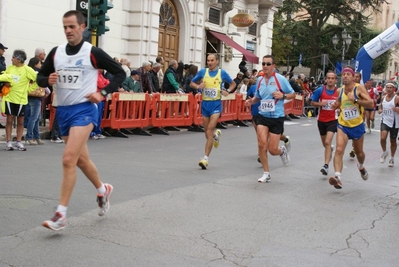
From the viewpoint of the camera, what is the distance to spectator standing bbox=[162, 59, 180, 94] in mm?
19484

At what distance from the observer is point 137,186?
9266mm

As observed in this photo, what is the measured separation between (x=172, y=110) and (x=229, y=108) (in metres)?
3.84

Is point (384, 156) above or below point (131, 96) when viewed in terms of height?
below

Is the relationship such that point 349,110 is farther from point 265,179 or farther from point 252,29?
point 252,29

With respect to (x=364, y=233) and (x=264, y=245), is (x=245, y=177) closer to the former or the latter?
(x=364, y=233)

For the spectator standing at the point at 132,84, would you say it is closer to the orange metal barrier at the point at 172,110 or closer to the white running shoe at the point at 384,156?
the orange metal barrier at the point at 172,110

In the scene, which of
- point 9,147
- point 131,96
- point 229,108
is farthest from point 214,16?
point 9,147

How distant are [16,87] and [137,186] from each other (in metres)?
4.75

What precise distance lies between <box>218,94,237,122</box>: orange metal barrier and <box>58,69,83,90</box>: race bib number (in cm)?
1537

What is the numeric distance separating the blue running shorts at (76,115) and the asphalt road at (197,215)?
938 mm

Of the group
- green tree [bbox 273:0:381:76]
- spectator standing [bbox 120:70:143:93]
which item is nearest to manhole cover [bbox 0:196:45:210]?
spectator standing [bbox 120:70:143:93]

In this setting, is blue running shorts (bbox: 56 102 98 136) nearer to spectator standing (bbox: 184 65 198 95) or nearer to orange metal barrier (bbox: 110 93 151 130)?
orange metal barrier (bbox: 110 93 151 130)

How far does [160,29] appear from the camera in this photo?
89.9ft

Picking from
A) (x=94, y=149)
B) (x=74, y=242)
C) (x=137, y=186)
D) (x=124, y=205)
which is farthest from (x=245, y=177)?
(x=74, y=242)
